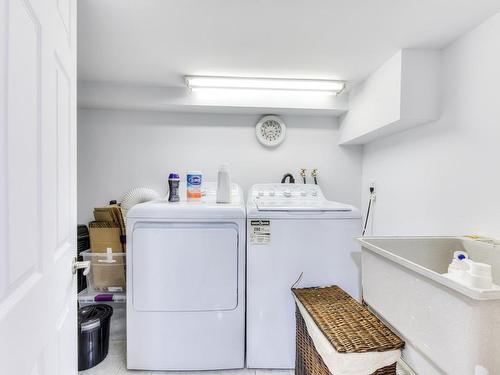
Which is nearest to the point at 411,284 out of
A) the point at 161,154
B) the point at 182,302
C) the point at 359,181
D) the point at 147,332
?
the point at 182,302

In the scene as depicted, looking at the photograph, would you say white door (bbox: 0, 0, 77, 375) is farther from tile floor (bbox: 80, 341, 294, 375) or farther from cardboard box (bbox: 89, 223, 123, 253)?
cardboard box (bbox: 89, 223, 123, 253)

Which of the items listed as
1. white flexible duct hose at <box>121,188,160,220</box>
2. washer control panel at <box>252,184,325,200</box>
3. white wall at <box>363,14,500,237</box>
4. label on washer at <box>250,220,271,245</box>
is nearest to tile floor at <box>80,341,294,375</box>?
label on washer at <box>250,220,271,245</box>

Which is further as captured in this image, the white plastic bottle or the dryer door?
the white plastic bottle

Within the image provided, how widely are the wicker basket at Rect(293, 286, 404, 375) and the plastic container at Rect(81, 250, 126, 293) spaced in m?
1.37

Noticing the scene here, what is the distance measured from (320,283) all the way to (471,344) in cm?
98

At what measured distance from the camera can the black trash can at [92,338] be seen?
171cm

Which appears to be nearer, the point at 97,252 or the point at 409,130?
the point at 409,130

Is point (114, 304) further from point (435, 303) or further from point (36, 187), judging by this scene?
point (435, 303)

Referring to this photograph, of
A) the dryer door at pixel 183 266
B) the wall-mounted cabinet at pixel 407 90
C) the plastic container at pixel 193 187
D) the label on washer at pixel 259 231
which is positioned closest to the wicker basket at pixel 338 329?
the label on washer at pixel 259 231

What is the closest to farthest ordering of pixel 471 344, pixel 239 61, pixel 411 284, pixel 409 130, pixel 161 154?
1. pixel 471 344
2. pixel 411 284
3. pixel 239 61
4. pixel 409 130
5. pixel 161 154

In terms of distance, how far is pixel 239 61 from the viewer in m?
1.79

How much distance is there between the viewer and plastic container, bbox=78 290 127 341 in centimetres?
193

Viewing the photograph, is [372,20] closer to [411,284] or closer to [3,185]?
[411,284]

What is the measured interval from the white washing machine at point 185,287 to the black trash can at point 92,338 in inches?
11.1
